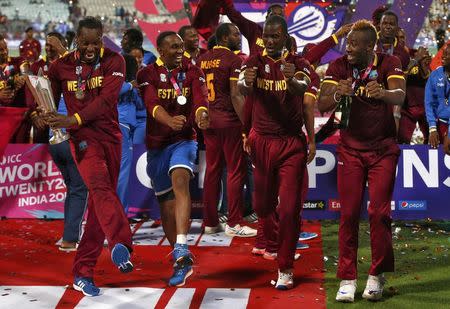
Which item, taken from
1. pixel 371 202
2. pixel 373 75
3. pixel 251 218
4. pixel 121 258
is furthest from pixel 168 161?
pixel 251 218

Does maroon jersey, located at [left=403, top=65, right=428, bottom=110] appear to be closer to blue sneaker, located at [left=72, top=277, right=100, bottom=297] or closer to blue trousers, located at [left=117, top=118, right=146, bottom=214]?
blue trousers, located at [left=117, top=118, right=146, bottom=214]

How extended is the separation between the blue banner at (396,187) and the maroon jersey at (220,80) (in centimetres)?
87

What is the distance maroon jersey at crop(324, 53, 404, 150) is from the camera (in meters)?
6.50

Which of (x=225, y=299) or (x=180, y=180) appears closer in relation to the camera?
(x=225, y=299)

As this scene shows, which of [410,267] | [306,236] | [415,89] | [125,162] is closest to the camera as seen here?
[410,267]

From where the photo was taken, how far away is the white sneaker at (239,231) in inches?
357

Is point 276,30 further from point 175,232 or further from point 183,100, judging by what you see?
point 175,232

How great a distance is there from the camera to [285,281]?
22.6ft

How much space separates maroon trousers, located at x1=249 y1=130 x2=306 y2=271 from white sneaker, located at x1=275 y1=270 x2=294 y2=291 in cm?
5

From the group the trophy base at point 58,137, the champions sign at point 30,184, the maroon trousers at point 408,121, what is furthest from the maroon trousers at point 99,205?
the maroon trousers at point 408,121

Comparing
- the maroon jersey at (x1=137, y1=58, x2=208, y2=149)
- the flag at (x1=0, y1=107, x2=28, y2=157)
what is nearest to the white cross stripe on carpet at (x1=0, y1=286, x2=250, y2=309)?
the maroon jersey at (x1=137, y1=58, x2=208, y2=149)

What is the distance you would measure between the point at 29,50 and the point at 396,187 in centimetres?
974

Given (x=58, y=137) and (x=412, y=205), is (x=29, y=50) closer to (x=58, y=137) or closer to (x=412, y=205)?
(x=412, y=205)

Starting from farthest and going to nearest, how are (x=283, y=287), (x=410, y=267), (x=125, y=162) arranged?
(x=125, y=162), (x=410, y=267), (x=283, y=287)
